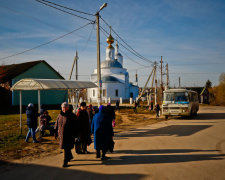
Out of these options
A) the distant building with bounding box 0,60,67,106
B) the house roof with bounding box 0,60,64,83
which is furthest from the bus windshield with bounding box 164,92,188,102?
the house roof with bounding box 0,60,64,83

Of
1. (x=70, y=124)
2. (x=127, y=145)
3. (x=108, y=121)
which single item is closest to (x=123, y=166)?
(x=108, y=121)

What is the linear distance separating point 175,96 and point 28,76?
73.2ft

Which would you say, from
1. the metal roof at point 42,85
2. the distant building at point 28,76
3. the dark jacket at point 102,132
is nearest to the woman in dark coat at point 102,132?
the dark jacket at point 102,132

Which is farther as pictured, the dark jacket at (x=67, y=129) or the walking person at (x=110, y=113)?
the walking person at (x=110, y=113)

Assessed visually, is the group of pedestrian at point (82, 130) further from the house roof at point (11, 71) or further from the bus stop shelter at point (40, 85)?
the house roof at point (11, 71)

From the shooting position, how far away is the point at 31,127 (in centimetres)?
789

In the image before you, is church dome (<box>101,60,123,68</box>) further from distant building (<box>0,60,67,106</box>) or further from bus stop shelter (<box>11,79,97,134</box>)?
bus stop shelter (<box>11,79,97,134</box>)

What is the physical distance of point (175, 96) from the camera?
663 inches

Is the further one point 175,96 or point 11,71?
point 11,71

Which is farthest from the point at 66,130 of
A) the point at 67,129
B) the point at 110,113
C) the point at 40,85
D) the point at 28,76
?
the point at 28,76

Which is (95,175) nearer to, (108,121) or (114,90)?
(108,121)

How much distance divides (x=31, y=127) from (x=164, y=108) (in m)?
11.9

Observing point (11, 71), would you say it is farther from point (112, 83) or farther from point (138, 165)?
point (138, 165)

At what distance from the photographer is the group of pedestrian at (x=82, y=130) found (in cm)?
512
